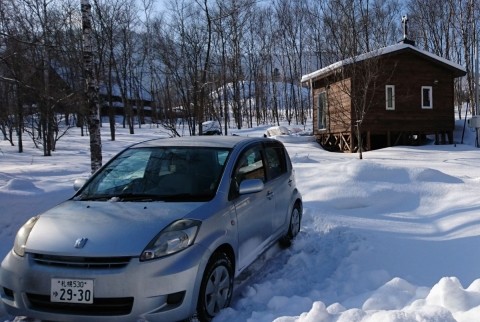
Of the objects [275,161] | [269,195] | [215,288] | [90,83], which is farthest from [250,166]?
[90,83]

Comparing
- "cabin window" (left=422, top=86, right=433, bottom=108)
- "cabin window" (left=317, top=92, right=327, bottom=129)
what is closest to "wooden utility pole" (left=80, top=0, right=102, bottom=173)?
"cabin window" (left=317, top=92, right=327, bottom=129)

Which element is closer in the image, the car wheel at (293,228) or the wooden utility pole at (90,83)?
the car wheel at (293,228)

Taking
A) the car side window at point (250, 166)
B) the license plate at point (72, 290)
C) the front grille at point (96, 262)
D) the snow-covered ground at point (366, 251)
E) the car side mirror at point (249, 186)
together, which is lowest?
the snow-covered ground at point (366, 251)

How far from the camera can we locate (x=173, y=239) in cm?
322

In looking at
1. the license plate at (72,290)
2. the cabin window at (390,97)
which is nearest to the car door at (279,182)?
the license plate at (72,290)

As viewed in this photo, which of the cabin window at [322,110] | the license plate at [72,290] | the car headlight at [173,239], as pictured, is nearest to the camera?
the license plate at [72,290]

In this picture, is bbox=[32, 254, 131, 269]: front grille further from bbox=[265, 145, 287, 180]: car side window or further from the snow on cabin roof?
the snow on cabin roof

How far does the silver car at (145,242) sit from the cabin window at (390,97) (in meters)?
18.4

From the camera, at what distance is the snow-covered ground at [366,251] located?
324cm

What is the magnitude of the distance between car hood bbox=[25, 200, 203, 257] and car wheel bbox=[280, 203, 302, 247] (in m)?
2.26

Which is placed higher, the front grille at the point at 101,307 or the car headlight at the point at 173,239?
the car headlight at the point at 173,239

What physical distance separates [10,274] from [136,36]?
1670 inches

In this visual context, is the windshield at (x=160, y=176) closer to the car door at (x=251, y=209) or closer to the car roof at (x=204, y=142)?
the car roof at (x=204, y=142)

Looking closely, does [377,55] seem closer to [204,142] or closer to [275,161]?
[275,161]
